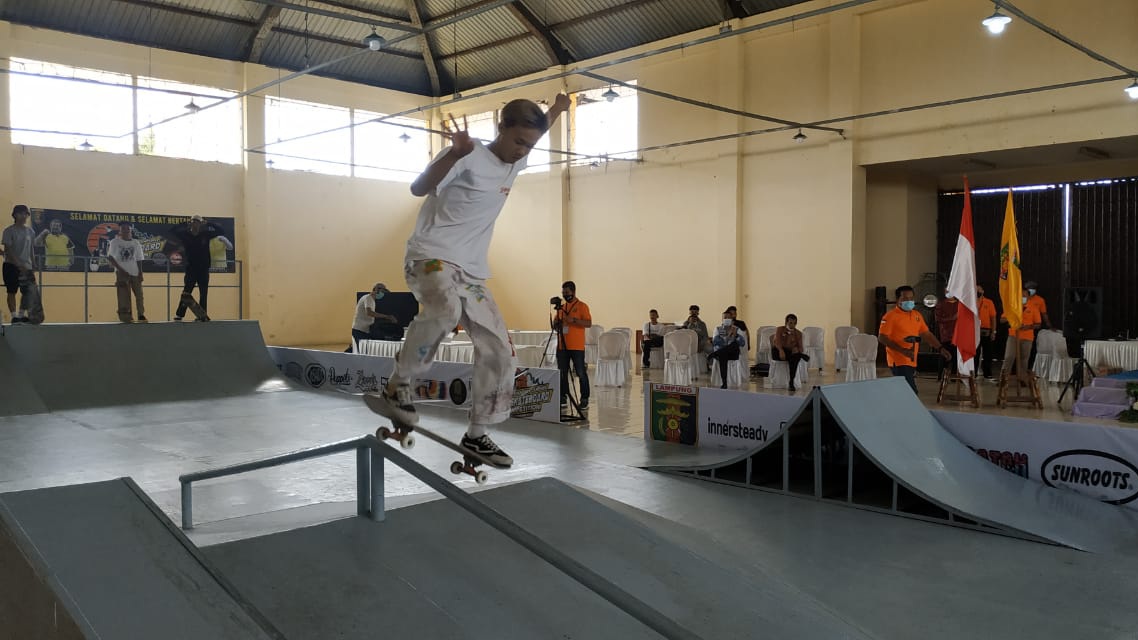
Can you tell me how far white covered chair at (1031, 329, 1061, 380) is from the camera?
1339 cm

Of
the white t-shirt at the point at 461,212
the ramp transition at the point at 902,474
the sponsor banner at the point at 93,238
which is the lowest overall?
the ramp transition at the point at 902,474

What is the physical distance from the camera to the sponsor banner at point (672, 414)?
8523 millimetres

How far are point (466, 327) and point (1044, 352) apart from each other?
1294 cm

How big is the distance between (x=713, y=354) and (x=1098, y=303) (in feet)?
23.6

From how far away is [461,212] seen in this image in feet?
11.0

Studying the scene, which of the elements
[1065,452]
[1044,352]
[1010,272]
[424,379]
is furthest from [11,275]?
[1044,352]

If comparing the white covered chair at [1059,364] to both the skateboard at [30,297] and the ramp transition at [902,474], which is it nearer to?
the ramp transition at [902,474]

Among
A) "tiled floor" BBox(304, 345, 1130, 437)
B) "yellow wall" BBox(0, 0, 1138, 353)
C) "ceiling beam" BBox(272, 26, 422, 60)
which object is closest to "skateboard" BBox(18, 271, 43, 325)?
"yellow wall" BBox(0, 0, 1138, 353)

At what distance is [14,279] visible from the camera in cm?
1098

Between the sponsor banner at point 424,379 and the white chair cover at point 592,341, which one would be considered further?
the white chair cover at point 592,341

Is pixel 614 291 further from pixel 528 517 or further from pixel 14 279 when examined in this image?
pixel 528 517

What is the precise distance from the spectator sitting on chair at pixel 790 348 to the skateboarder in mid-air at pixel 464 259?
30.9 feet

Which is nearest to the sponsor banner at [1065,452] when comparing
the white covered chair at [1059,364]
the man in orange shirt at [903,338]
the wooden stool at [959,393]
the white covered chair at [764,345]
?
the man in orange shirt at [903,338]

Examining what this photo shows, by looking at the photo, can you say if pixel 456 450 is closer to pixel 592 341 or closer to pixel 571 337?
pixel 571 337
